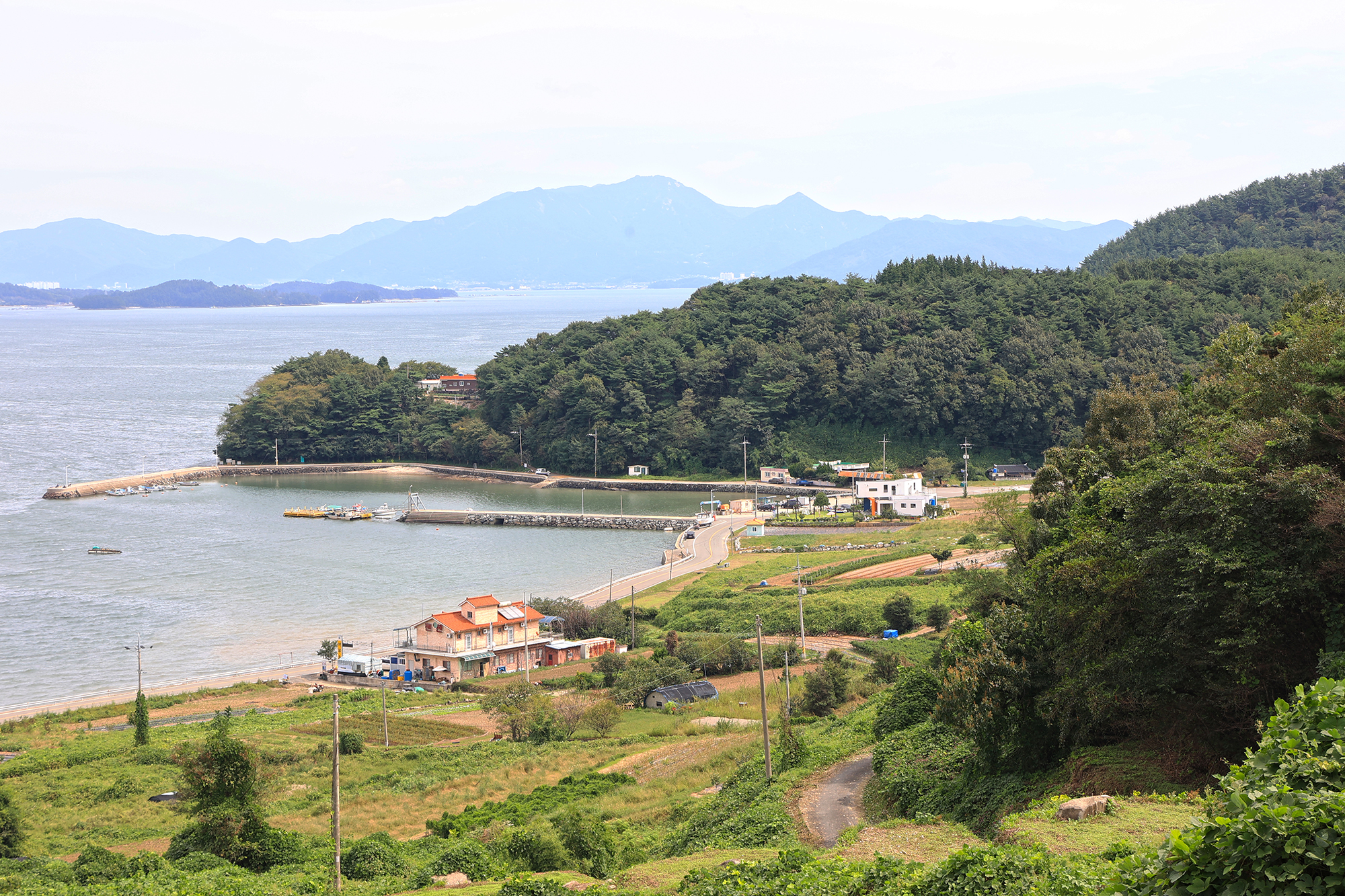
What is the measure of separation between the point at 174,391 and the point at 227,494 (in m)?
48.8

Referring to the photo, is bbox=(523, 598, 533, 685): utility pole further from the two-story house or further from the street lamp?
the street lamp

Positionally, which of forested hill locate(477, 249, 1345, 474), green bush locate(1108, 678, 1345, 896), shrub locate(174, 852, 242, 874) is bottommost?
shrub locate(174, 852, 242, 874)

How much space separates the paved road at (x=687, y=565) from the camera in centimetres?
3738

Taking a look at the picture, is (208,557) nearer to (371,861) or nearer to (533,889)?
(371,861)

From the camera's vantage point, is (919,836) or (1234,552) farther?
(1234,552)

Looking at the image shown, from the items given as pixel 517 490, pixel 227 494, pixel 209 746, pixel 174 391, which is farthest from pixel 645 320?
pixel 209 746

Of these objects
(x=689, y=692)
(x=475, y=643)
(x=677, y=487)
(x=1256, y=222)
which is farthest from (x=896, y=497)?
(x=1256, y=222)

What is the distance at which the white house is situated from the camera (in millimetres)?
49938

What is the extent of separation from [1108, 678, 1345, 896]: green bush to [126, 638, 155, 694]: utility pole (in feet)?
82.7

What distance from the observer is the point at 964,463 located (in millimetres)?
58812

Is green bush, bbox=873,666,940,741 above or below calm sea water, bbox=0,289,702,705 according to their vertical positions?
above

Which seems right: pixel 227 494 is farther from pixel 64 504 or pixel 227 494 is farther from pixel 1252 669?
pixel 1252 669

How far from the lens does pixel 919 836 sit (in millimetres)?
10094

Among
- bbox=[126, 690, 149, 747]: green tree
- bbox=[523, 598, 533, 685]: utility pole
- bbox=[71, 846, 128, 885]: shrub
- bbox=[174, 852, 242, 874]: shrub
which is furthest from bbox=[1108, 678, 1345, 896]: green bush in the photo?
bbox=[523, 598, 533, 685]: utility pole
